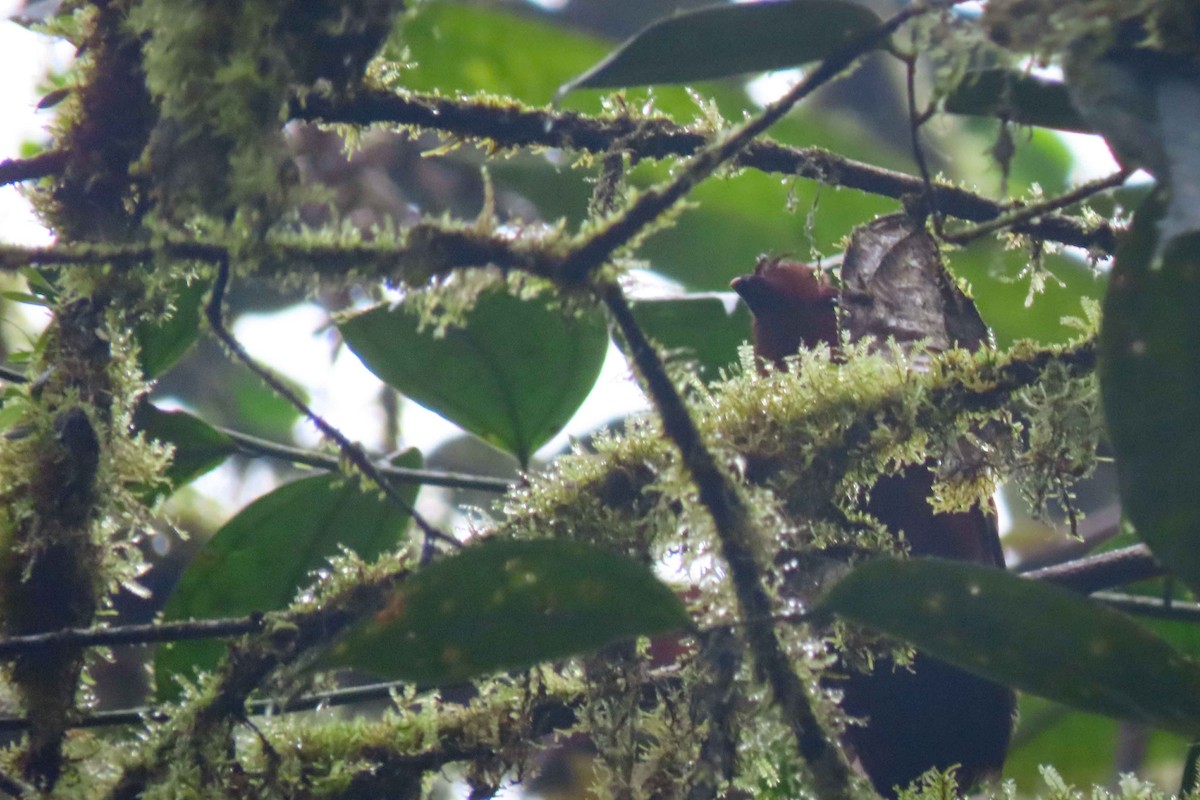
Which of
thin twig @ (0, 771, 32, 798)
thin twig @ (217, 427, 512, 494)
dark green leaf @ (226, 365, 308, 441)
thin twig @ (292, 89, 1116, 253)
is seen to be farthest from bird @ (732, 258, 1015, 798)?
dark green leaf @ (226, 365, 308, 441)

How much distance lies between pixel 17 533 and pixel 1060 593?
0.81m

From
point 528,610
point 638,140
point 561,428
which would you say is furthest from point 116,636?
point 638,140

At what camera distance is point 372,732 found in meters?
0.95

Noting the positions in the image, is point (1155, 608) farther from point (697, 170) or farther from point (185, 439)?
point (185, 439)

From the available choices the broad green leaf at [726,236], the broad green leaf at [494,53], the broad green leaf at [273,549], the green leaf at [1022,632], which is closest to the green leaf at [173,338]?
the broad green leaf at [273,549]

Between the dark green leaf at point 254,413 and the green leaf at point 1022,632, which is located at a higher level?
the dark green leaf at point 254,413

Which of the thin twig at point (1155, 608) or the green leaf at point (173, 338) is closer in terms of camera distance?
the thin twig at point (1155, 608)

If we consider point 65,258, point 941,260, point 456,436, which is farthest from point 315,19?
point 456,436

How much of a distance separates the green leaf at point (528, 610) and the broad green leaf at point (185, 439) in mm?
641

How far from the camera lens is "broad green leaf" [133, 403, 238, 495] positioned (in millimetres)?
1191

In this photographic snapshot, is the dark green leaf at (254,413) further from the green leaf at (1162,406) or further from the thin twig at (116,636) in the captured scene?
the green leaf at (1162,406)

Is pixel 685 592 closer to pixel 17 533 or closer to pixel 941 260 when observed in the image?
pixel 941 260

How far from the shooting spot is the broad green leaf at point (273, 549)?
1164 millimetres

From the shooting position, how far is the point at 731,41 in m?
0.65
